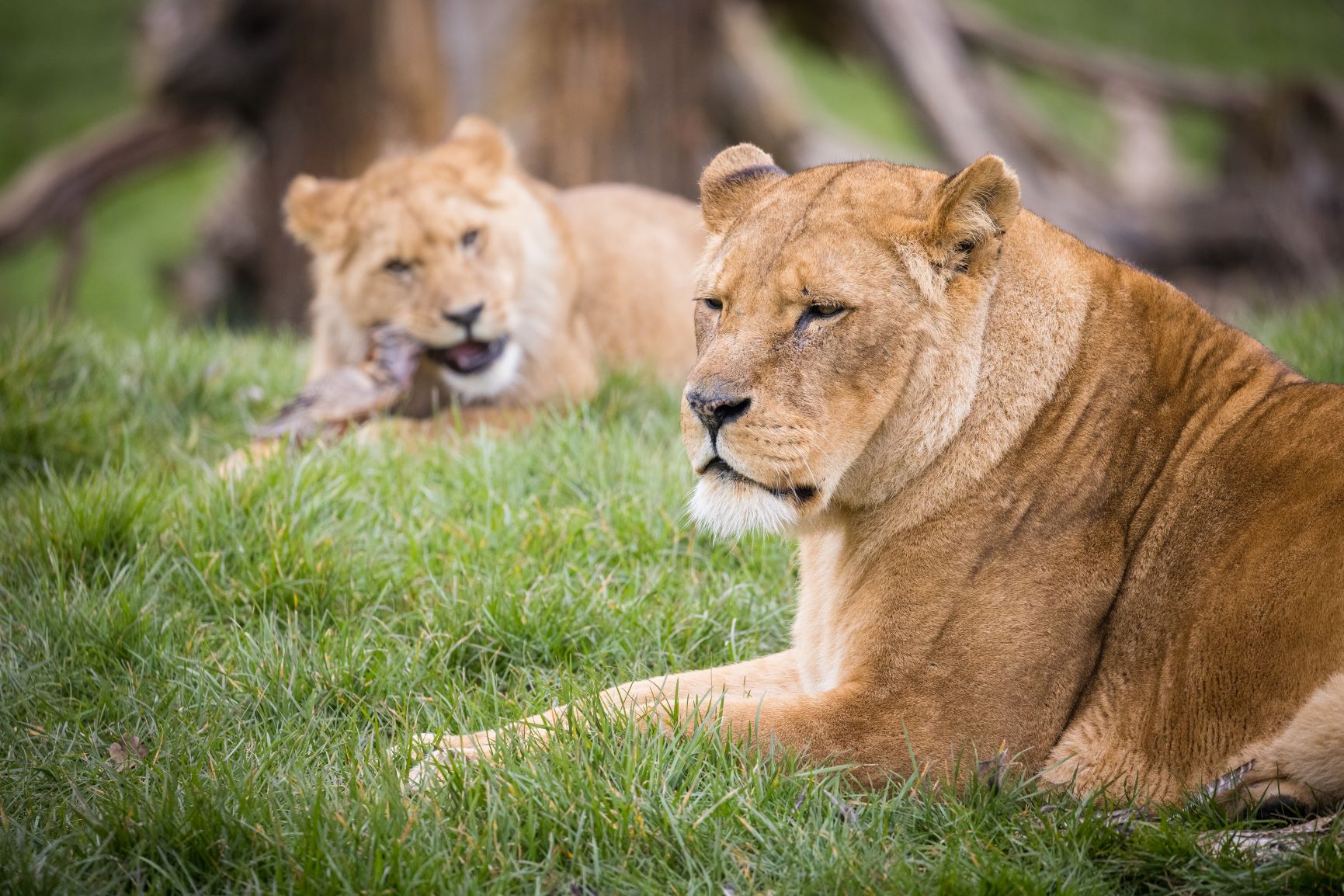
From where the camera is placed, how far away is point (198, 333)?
733 centimetres

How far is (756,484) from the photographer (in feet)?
10.5

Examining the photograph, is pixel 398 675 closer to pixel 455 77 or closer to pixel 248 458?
pixel 248 458

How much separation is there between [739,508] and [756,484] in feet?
0.28

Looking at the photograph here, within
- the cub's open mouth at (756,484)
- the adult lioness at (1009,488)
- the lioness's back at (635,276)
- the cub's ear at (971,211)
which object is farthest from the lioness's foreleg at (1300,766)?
the lioness's back at (635,276)

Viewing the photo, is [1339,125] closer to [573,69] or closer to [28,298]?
[573,69]

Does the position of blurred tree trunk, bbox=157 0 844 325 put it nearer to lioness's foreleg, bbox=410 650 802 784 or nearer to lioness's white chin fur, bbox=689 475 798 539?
lioness's foreleg, bbox=410 650 802 784

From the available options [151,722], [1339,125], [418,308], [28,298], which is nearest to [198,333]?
[418,308]

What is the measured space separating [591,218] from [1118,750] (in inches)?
191

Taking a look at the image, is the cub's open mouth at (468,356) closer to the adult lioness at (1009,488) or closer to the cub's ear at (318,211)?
the cub's ear at (318,211)

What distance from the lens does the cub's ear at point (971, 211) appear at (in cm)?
317

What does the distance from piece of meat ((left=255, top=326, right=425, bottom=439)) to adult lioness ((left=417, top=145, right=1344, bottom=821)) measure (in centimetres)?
246

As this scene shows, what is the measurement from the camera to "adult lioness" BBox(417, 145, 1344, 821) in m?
3.08

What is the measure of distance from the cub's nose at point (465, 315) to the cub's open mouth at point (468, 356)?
0.16m

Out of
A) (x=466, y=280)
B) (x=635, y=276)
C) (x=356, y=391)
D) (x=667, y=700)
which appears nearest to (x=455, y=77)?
(x=635, y=276)
